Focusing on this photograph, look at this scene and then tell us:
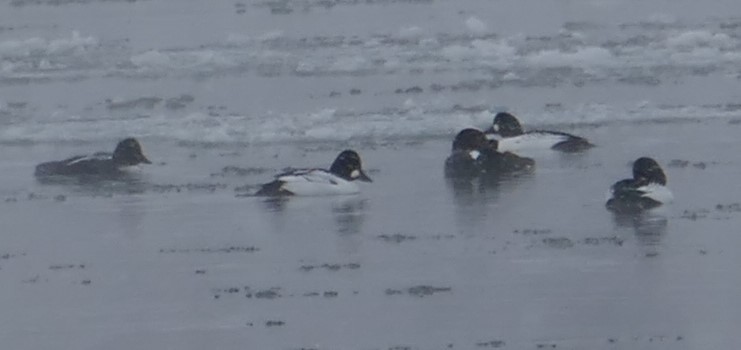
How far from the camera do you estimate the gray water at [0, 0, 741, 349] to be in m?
11.1

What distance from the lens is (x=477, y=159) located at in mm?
16125

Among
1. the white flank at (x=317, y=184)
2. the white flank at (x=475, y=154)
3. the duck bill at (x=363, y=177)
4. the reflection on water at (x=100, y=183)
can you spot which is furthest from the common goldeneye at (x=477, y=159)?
the reflection on water at (x=100, y=183)

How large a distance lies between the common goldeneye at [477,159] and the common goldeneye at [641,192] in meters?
1.85

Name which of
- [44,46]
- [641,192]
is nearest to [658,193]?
[641,192]

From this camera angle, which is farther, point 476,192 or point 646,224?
point 476,192

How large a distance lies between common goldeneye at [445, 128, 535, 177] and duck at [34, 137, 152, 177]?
7.75ft

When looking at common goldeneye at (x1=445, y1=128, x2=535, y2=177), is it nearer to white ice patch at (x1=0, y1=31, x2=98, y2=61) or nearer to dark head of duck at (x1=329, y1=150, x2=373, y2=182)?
dark head of duck at (x1=329, y1=150, x2=373, y2=182)

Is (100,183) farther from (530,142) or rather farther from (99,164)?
(530,142)

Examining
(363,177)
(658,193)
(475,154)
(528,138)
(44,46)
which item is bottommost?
(658,193)

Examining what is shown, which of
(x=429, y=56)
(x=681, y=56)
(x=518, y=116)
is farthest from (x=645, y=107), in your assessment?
(x=429, y=56)

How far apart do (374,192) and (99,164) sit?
8.42 ft

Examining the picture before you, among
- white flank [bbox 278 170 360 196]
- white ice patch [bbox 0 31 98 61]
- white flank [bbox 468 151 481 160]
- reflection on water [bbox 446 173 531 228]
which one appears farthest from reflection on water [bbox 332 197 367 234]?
white ice patch [bbox 0 31 98 61]

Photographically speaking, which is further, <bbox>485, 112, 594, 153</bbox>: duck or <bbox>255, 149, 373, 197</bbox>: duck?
<bbox>485, 112, 594, 153</bbox>: duck

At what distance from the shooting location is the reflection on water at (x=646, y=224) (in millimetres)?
13070
